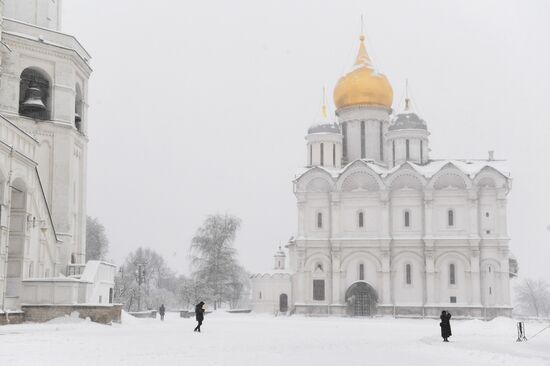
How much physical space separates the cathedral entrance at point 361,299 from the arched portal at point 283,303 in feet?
19.0

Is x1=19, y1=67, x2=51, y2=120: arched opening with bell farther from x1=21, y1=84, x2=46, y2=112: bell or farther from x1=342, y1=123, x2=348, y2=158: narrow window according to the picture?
x1=342, y1=123, x2=348, y2=158: narrow window

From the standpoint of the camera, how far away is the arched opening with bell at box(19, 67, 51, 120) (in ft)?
95.6

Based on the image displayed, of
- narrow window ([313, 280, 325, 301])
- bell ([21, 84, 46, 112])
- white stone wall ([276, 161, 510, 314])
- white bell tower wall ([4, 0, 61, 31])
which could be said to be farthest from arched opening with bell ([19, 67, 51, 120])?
narrow window ([313, 280, 325, 301])

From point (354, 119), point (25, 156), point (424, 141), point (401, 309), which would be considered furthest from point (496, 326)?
point (354, 119)

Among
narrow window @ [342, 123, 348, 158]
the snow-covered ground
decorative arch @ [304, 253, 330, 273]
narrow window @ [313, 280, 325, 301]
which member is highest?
narrow window @ [342, 123, 348, 158]

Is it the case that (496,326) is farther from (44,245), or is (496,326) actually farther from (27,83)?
(27,83)

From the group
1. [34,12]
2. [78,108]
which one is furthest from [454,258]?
[34,12]

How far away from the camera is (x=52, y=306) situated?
23.3 m

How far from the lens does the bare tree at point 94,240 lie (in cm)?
6569

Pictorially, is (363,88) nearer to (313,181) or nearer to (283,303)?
(313,181)

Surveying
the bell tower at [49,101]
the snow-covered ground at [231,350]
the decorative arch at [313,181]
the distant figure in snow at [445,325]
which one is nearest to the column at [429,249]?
the decorative arch at [313,181]

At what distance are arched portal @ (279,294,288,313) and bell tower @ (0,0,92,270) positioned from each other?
2589cm

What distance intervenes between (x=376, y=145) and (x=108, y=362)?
1805 inches

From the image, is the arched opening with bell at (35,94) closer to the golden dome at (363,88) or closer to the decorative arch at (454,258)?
the decorative arch at (454,258)
